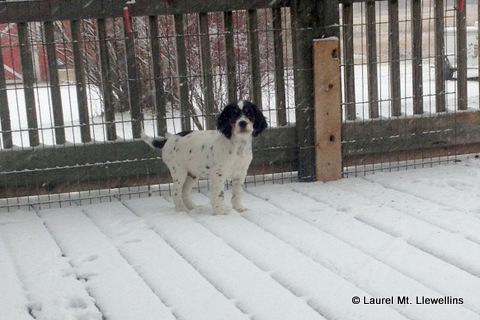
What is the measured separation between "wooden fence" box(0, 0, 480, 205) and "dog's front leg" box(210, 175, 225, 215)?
1119 millimetres

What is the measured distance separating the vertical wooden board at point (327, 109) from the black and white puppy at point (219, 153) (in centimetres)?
107

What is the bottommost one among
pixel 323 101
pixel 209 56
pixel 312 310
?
pixel 312 310

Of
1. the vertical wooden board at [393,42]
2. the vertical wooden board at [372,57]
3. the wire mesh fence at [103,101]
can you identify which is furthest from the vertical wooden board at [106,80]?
the vertical wooden board at [393,42]

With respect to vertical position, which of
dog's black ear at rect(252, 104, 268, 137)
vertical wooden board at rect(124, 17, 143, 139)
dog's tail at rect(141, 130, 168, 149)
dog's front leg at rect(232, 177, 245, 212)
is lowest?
dog's front leg at rect(232, 177, 245, 212)

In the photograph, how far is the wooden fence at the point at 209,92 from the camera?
6250 mm

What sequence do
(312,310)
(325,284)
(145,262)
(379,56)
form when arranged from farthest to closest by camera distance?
(379,56)
(145,262)
(325,284)
(312,310)

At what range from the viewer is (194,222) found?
5.46 metres

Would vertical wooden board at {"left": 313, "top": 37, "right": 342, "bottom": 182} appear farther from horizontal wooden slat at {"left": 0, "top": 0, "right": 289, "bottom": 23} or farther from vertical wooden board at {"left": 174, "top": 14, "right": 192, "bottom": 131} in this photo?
vertical wooden board at {"left": 174, "top": 14, "right": 192, "bottom": 131}

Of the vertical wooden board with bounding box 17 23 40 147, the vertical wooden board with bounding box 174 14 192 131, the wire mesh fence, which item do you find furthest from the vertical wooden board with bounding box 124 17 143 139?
the vertical wooden board with bounding box 17 23 40 147

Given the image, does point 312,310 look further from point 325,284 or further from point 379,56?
point 379,56

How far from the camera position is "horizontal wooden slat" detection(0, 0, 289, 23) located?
6086mm

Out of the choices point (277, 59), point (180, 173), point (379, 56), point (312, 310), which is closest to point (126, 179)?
point (180, 173)

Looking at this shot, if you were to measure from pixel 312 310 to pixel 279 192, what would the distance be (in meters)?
2.77

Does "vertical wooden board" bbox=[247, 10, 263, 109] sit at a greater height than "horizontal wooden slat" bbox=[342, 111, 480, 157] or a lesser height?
greater
